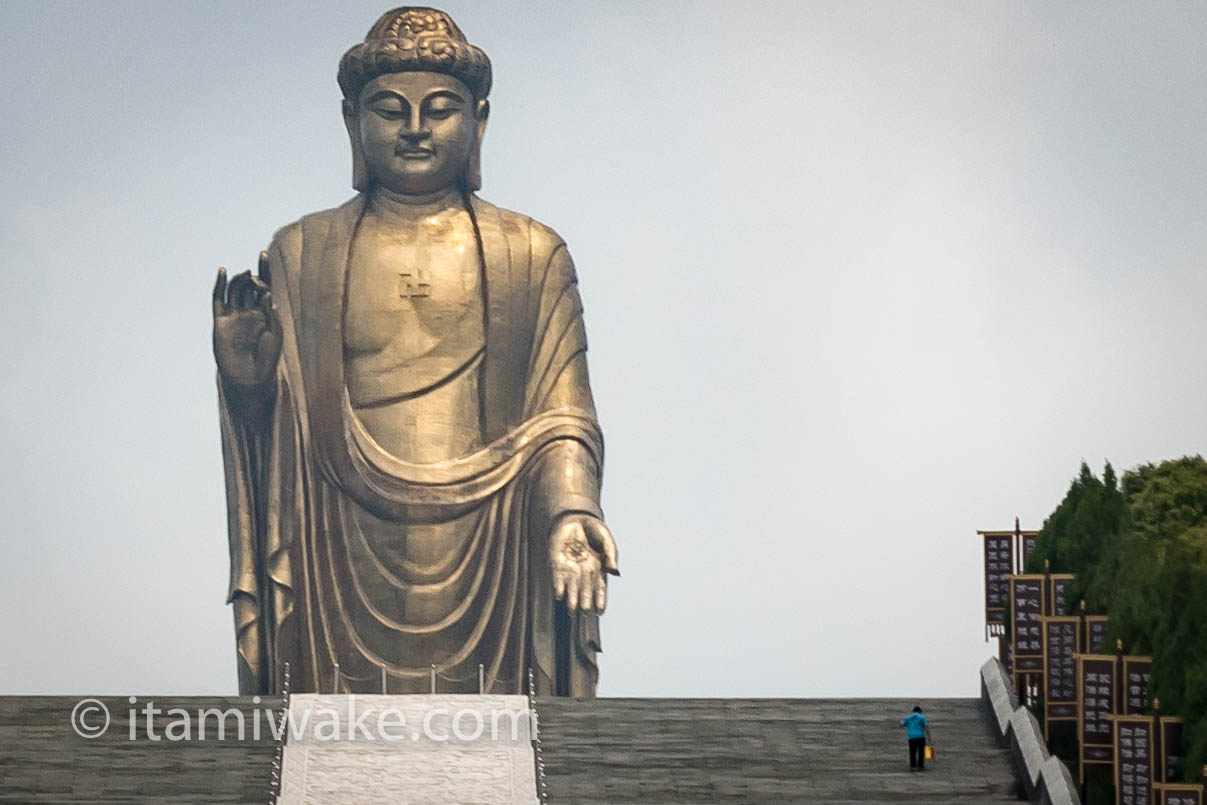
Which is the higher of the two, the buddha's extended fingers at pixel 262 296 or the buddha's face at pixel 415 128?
the buddha's face at pixel 415 128

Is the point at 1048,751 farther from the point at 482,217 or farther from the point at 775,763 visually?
the point at 482,217

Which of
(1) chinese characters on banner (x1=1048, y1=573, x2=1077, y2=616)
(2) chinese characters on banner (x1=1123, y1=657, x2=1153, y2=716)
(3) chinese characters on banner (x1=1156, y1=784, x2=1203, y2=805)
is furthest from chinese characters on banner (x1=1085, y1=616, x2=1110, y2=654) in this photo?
(3) chinese characters on banner (x1=1156, y1=784, x2=1203, y2=805)

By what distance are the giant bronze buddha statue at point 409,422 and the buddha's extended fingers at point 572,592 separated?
46 cm

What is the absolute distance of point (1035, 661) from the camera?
22.5 m

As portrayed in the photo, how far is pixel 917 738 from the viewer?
21.6 m

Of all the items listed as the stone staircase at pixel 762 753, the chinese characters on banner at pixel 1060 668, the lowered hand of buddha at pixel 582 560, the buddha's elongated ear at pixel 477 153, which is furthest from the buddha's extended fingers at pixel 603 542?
the chinese characters on banner at pixel 1060 668

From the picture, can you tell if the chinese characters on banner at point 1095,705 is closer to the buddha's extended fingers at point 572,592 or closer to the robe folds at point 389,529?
the buddha's extended fingers at point 572,592

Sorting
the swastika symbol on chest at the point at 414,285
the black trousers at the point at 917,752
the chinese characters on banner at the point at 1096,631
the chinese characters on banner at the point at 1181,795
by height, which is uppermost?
the swastika symbol on chest at the point at 414,285

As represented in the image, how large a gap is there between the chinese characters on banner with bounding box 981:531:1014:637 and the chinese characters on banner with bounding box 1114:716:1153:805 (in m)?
3.15

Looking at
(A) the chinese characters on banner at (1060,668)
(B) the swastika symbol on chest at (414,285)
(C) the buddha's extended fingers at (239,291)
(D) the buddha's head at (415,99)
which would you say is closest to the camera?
(A) the chinese characters on banner at (1060,668)

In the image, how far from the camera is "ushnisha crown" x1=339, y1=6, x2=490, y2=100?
94.9ft

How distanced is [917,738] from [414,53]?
9302 millimetres

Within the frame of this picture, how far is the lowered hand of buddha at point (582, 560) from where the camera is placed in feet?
88.2

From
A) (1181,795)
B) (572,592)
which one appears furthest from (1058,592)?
(572,592)
